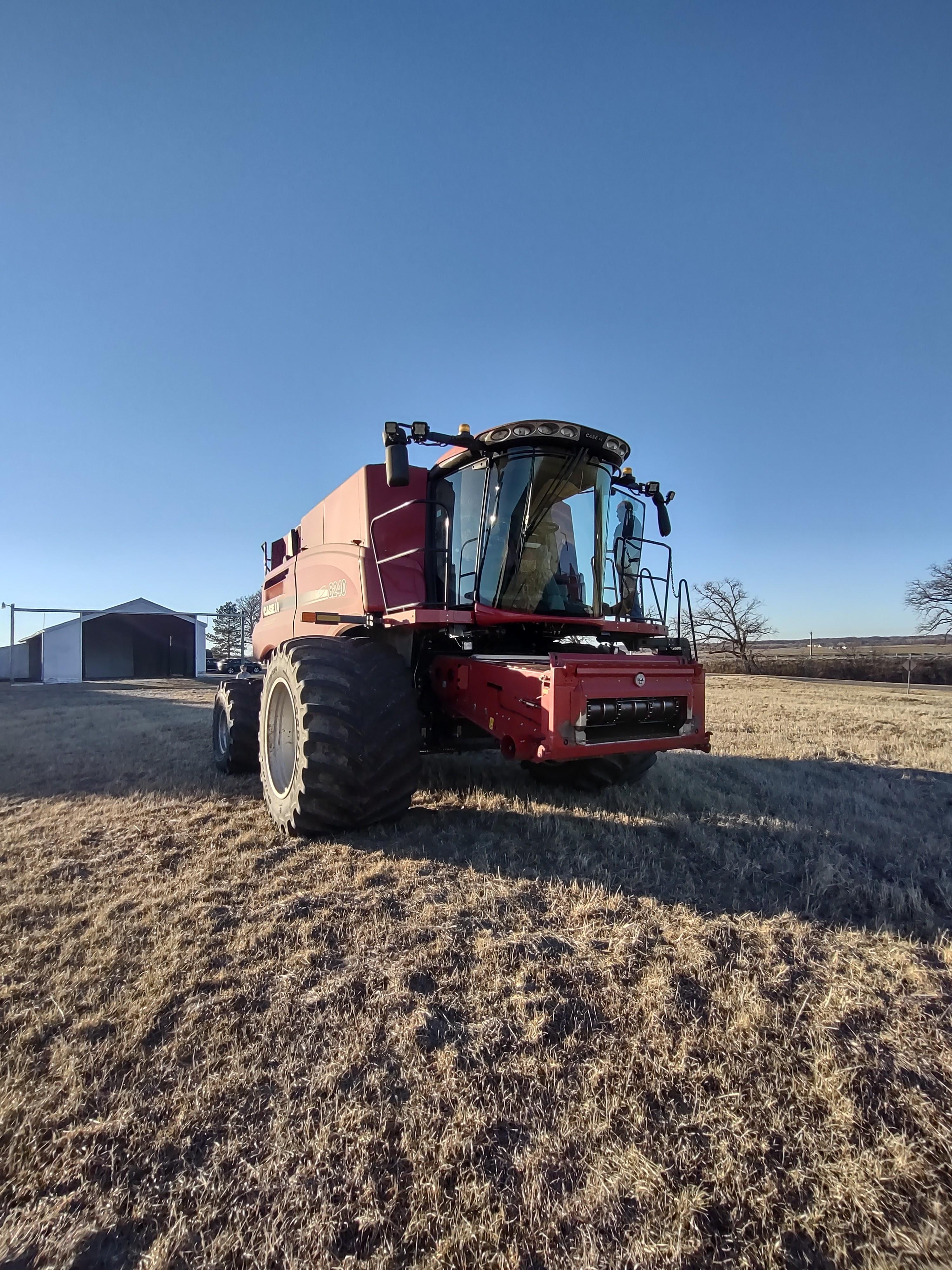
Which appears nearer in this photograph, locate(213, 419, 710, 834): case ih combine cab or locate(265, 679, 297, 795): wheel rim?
locate(213, 419, 710, 834): case ih combine cab

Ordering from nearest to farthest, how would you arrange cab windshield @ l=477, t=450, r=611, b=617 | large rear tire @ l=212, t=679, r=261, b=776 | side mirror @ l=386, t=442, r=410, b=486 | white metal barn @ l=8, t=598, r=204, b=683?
side mirror @ l=386, t=442, r=410, b=486
cab windshield @ l=477, t=450, r=611, b=617
large rear tire @ l=212, t=679, r=261, b=776
white metal barn @ l=8, t=598, r=204, b=683

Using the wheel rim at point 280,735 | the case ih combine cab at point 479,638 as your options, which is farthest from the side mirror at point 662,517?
the wheel rim at point 280,735

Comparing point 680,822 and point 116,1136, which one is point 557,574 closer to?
point 680,822

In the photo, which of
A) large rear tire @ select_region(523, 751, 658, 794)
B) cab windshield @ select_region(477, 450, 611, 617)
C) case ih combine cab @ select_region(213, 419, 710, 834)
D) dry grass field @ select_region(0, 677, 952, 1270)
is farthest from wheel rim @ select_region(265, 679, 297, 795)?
large rear tire @ select_region(523, 751, 658, 794)

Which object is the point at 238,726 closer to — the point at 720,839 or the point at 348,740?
the point at 348,740

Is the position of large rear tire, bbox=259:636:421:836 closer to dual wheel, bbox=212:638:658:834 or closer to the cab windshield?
dual wheel, bbox=212:638:658:834

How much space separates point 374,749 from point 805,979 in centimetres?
249

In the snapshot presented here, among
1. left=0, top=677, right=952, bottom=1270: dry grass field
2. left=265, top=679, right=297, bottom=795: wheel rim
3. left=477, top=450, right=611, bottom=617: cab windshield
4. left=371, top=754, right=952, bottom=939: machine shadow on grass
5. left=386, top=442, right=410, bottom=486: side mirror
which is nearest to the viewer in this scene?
left=0, top=677, right=952, bottom=1270: dry grass field

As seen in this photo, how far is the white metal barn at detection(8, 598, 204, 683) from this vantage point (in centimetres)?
3081

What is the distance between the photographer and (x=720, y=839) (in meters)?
4.14

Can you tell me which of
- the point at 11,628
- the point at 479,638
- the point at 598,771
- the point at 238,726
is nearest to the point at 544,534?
the point at 479,638

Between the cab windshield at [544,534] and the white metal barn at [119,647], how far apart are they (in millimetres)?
32336

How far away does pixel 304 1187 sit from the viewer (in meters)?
1.60

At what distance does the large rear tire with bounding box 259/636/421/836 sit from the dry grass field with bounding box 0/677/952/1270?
0.82 feet
